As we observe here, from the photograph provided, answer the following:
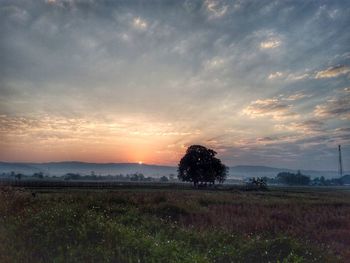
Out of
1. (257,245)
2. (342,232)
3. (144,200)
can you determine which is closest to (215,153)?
(144,200)

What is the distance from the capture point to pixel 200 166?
4242 inches

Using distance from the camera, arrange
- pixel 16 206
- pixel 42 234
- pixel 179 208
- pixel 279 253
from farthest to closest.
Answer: pixel 179 208 → pixel 16 206 → pixel 42 234 → pixel 279 253

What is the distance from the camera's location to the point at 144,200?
95.6ft

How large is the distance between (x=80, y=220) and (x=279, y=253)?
754 centimetres

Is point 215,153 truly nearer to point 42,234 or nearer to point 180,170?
point 180,170

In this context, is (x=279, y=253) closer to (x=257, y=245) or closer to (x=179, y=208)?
(x=257, y=245)

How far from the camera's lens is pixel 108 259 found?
30.6 feet

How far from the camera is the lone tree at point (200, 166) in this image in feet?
351

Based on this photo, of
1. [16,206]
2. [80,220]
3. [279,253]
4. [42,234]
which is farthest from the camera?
[16,206]

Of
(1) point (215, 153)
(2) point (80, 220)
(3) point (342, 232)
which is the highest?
(1) point (215, 153)

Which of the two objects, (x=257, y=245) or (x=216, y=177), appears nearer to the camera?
(x=257, y=245)

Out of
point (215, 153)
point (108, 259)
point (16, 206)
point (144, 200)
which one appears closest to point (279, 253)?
point (108, 259)

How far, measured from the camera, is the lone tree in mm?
107125

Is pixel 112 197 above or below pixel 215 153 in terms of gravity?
below
